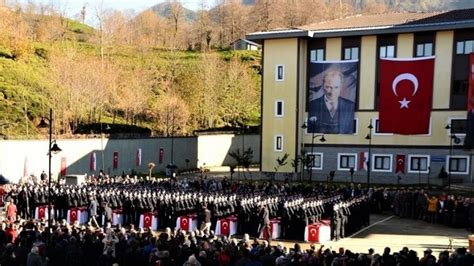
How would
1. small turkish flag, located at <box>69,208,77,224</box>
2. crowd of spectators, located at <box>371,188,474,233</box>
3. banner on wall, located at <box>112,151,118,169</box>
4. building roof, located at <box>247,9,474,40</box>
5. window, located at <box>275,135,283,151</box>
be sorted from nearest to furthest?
1. small turkish flag, located at <box>69,208,77,224</box>
2. crowd of spectators, located at <box>371,188,474,233</box>
3. building roof, located at <box>247,9,474,40</box>
4. banner on wall, located at <box>112,151,118,169</box>
5. window, located at <box>275,135,283,151</box>

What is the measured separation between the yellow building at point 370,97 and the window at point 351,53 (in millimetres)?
87

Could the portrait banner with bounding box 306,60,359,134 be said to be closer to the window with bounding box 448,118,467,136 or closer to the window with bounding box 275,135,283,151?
the window with bounding box 275,135,283,151

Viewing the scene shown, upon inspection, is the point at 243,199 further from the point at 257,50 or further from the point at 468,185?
the point at 257,50

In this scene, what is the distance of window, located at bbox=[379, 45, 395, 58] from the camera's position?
48562mm

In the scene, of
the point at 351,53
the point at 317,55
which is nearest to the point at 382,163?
the point at 351,53

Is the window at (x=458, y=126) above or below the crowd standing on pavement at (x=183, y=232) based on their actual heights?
above

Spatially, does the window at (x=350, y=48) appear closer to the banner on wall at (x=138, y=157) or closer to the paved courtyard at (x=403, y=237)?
the banner on wall at (x=138, y=157)

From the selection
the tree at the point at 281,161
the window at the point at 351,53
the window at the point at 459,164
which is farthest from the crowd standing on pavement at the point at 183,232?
the window at the point at 351,53

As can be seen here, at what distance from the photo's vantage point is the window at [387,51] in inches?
1912

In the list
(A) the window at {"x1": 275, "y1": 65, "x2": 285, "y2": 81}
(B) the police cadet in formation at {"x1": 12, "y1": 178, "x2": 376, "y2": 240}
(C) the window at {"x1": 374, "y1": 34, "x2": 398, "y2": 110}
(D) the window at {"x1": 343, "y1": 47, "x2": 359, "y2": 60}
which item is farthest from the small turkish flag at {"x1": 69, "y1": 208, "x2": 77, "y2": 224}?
(D) the window at {"x1": 343, "y1": 47, "x2": 359, "y2": 60}

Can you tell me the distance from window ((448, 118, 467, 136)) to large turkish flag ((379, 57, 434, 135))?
6.00 feet

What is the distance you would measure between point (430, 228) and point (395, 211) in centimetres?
392

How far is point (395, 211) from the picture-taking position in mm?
31109

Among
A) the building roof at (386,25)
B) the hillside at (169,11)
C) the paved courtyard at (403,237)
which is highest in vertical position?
the hillside at (169,11)
